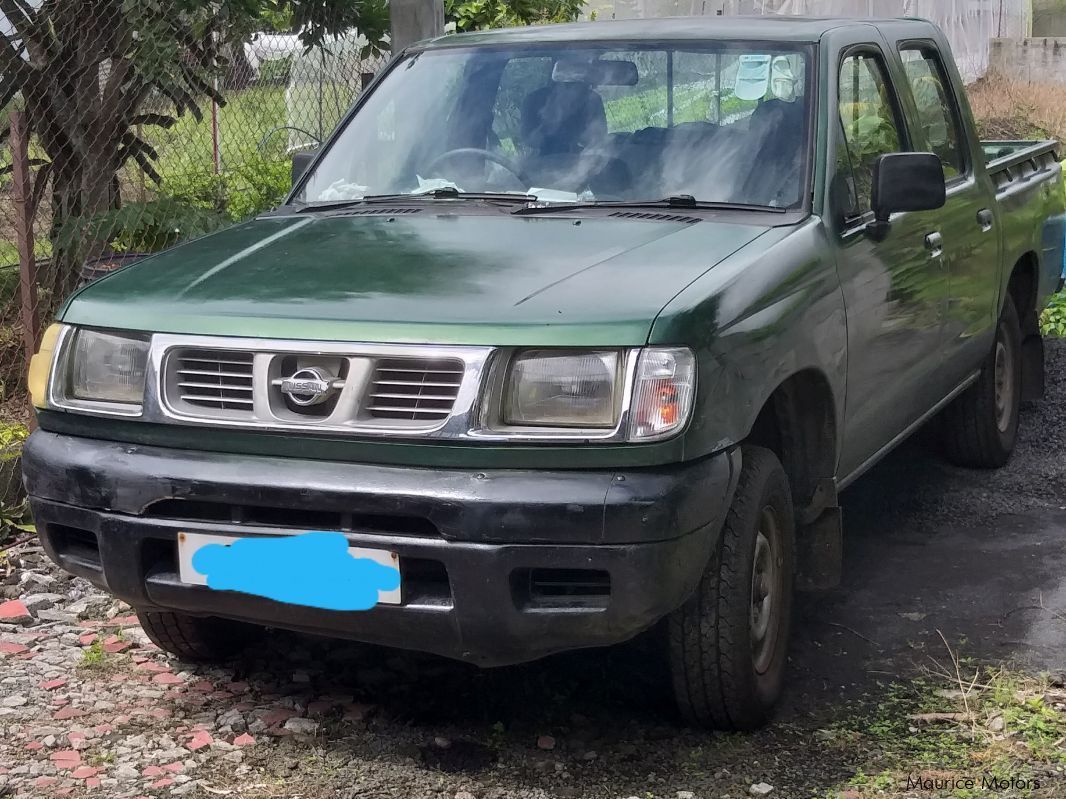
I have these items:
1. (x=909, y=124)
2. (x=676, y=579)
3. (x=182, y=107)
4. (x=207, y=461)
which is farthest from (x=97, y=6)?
(x=676, y=579)

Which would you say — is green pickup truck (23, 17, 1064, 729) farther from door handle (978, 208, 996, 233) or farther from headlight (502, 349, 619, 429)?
door handle (978, 208, 996, 233)

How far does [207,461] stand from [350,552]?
1.33 feet

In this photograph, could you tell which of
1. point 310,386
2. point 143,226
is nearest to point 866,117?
point 310,386

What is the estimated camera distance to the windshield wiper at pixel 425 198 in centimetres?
412

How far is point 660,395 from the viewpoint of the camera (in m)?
3.04

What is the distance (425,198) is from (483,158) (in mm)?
222

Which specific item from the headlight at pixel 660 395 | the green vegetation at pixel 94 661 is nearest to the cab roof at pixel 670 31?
the headlight at pixel 660 395

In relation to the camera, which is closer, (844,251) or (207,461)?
(207,461)

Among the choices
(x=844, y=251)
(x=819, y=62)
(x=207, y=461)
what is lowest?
(x=207, y=461)

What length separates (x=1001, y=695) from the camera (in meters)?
3.83

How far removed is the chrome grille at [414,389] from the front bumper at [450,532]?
0.13 m

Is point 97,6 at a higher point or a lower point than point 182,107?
higher

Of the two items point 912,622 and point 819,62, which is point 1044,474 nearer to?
point 912,622

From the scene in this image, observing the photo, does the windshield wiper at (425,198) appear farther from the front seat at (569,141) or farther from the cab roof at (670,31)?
the cab roof at (670,31)
